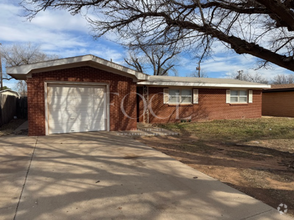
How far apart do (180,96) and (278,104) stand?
1156cm

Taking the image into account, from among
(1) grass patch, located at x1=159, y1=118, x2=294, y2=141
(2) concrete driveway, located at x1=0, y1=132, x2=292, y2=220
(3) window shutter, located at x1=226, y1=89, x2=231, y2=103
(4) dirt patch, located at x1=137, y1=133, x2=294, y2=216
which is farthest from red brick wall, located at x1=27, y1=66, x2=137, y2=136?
(3) window shutter, located at x1=226, y1=89, x2=231, y2=103

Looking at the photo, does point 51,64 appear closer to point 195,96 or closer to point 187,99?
point 187,99

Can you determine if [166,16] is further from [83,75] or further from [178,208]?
[178,208]

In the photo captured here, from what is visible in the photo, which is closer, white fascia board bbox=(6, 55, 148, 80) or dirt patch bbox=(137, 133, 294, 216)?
dirt patch bbox=(137, 133, 294, 216)

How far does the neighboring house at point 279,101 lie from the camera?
17844mm

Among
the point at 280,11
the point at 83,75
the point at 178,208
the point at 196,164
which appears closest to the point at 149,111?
the point at 83,75

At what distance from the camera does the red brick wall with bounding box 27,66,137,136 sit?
7.89 meters

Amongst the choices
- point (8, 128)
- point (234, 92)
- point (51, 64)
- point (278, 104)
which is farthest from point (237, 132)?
point (278, 104)

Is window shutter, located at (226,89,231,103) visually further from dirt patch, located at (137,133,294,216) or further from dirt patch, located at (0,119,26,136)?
dirt patch, located at (0,119,26,136)

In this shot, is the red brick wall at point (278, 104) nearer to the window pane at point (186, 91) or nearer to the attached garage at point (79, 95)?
the window pane at point (186, 91)

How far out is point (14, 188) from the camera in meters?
3.44

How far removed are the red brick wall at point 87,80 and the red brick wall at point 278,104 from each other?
51.7 feet

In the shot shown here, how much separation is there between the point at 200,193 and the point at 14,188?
321 cm

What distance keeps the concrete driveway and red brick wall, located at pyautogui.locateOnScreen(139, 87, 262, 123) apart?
756 cm
